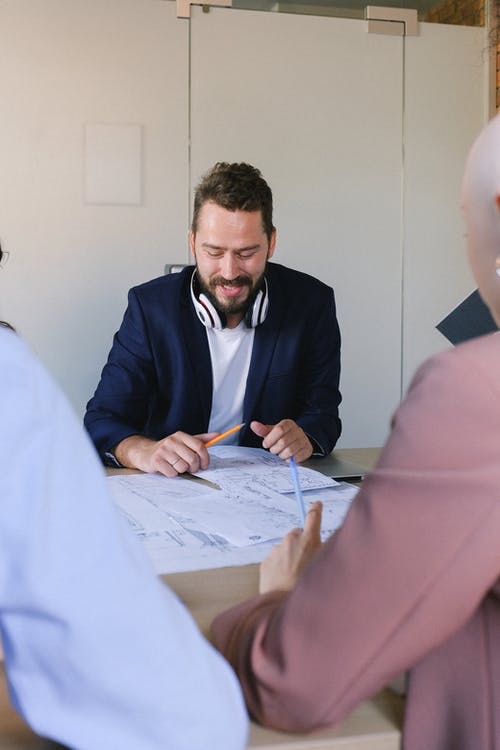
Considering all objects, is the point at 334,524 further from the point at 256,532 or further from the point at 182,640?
the point at 182,640

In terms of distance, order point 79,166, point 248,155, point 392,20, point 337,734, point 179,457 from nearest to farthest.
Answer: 1. point 337,734
2. point 179,457
3. point 79,166
4. point 248,155
5. point 392,20

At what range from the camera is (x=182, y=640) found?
511mm

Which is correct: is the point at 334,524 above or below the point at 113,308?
below

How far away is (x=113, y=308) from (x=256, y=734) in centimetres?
269

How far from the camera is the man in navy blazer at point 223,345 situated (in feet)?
7.38

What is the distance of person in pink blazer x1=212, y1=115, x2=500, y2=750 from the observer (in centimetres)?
57

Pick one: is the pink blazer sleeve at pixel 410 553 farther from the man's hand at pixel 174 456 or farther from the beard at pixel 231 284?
the beard at pixel 231 284

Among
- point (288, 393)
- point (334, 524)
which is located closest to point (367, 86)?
point (288, 393)

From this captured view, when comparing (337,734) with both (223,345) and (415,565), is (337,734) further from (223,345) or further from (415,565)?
(223,345)

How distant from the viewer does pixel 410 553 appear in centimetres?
57

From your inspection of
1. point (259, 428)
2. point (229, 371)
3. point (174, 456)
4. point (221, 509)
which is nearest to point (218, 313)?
point (229, 371)

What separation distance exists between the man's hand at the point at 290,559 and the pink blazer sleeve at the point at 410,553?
0.25 meters

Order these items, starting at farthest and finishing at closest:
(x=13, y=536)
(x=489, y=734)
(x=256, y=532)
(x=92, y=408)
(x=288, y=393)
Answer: (x=288, y=393), (x=92, y=408), (x=256, y=532), (x=489, y=734), (x=13, y=536)

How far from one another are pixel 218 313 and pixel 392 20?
75.0 inches
